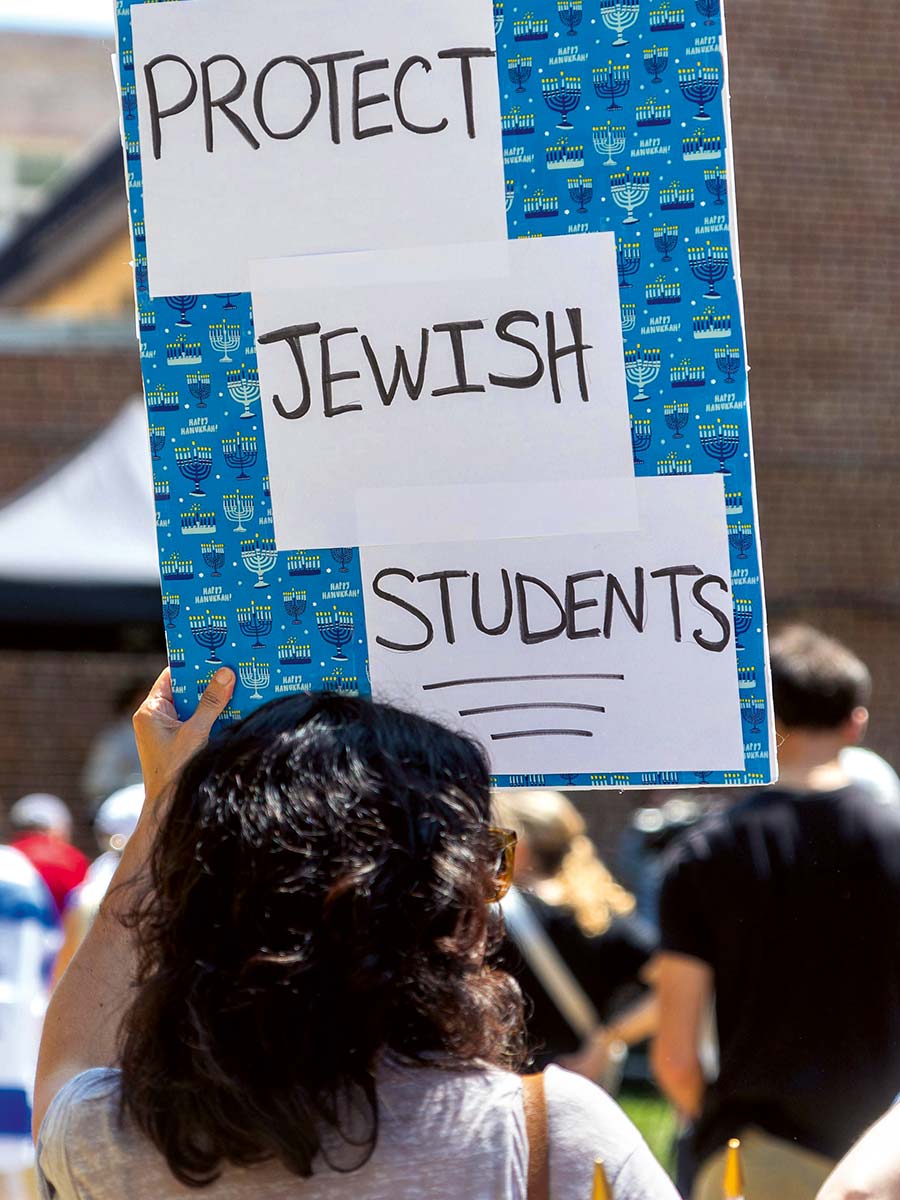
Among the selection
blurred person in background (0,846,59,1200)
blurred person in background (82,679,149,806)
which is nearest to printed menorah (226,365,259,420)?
blurred person in background (0,846,59,1200)

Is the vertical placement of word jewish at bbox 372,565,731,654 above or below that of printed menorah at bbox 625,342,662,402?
below

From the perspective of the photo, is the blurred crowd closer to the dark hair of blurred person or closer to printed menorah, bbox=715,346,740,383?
the dark hair of blurred person

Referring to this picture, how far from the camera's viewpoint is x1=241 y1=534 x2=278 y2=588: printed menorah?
5.32 ft

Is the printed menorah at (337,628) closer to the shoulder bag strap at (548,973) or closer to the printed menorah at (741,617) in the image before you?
the printed menorah at (741,617)

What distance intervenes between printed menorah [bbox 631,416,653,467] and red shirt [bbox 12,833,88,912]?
426cm

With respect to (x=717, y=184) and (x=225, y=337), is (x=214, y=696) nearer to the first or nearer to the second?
(x=225, y=337)

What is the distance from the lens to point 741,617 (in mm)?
1540

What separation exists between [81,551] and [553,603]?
4494 mm

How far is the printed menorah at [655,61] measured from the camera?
1524mm

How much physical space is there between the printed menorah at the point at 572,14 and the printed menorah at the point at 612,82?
45 mm

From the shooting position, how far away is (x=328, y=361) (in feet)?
5.25

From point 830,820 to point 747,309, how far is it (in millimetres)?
8287

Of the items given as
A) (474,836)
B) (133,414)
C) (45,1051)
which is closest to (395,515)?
(474,836)

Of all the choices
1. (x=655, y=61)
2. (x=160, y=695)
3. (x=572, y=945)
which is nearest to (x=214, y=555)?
(x=160, y=695)
